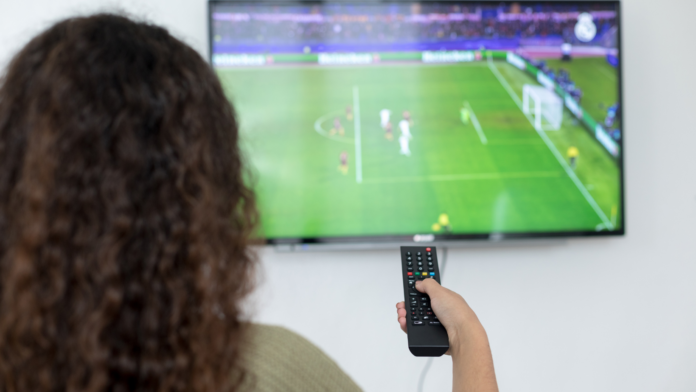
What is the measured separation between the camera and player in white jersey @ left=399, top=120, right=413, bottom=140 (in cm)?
176

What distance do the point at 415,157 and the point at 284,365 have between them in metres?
1.21

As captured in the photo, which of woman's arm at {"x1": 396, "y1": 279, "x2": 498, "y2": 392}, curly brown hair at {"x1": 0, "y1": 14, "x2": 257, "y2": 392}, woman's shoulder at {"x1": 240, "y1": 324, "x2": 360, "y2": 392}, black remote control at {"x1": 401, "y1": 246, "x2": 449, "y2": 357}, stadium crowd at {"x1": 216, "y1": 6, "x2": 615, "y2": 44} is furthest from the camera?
stadium crowd at {"x1": 216, "y1": 6, "x2": 615, "y2": 44}

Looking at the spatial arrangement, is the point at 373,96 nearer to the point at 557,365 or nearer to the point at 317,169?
the point at 317,169

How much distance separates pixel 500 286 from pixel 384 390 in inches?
23.8

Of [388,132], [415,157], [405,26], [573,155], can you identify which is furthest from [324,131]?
[573,155]

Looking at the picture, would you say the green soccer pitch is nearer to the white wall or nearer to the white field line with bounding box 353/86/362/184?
the white field line with bounding box 353/86/362/184

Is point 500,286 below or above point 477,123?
below

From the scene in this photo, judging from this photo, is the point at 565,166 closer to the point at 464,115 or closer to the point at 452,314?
the point at 464,115

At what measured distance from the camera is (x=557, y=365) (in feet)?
6.19

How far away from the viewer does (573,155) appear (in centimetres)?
179

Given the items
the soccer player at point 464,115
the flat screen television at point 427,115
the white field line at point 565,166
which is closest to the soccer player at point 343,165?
the flat screen television at point 427,115

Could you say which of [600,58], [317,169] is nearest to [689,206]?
[600,58]

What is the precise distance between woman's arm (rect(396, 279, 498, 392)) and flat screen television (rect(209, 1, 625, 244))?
74cm

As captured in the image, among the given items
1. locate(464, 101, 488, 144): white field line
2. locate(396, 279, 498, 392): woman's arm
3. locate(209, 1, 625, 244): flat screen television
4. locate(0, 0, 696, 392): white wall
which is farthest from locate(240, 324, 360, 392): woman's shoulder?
locate(464, 101, 488, 144): white field line
